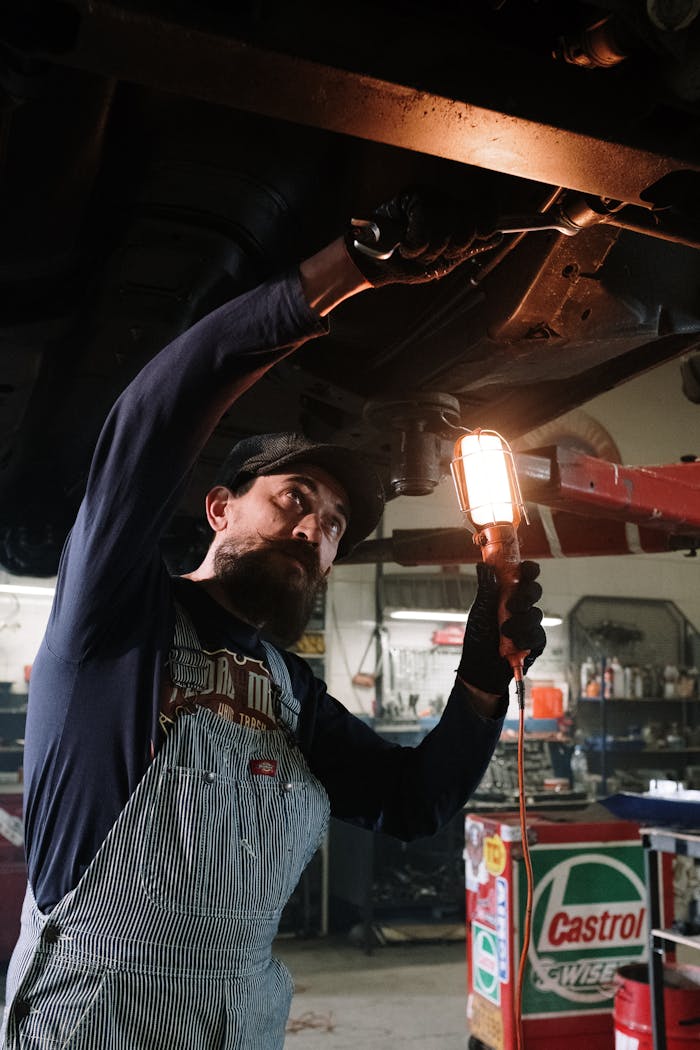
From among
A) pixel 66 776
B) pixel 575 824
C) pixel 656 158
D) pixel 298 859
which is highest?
pixel 656 158

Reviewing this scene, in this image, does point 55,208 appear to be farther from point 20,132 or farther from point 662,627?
point 662,627

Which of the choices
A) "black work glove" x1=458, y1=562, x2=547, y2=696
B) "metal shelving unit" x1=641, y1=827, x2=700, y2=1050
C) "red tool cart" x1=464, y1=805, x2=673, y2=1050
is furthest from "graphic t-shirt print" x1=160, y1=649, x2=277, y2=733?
"red tool cart" x1=464, y1=805, x2=673, y2=1050

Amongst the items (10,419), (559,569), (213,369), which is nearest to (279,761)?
(213,369)

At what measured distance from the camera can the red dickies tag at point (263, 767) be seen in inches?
49.4

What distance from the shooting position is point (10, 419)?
218 centimetres

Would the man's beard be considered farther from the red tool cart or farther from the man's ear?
the red tool cart

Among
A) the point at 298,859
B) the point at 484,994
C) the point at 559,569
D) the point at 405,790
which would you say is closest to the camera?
the point at 298,859

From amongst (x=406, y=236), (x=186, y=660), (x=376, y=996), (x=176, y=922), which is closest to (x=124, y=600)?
(x=186, y=660)

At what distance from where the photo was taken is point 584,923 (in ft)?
11.8

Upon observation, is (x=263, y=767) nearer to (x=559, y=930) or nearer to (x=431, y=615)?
(x=559, y=930)

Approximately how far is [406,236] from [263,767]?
2.54 feet

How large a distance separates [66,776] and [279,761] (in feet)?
1.07

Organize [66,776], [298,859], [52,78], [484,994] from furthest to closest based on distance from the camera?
1. [484,994]
2. [298,859]
3. [66,776]
4. [52,78]

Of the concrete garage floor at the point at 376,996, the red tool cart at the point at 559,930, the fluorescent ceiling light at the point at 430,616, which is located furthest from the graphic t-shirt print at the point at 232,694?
the fluorescent ceiling light at the point at 430,616
